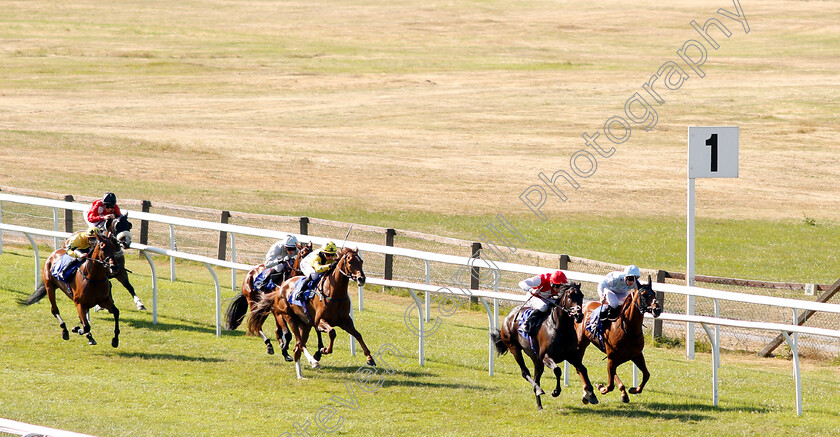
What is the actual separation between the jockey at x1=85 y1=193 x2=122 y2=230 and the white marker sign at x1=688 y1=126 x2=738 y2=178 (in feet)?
22.5

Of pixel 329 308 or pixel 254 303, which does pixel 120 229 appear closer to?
pixel 254 303

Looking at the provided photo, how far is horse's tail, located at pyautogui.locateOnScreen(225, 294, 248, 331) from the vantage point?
1171 centimetres

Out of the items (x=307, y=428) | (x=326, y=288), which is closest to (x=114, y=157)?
(x=326, y=288)

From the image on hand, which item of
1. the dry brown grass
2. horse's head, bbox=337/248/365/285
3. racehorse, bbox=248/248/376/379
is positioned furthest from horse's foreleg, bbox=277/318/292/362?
the dry brown grass

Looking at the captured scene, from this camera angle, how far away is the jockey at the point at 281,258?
11.3 metres

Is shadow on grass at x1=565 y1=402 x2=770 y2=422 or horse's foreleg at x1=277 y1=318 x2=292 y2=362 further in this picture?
horse's foreleg at x1=277 y1=318 x2=292 y2=362

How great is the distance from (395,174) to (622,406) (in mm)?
21279

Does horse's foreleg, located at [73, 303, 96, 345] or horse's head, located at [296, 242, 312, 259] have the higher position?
horse's head, located at [296, 242, 312, 259]

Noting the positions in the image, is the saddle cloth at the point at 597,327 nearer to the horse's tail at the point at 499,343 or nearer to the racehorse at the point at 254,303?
the horse's tail at the point at 499,343

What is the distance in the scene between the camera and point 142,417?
8461mm

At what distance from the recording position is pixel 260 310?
36.3ft

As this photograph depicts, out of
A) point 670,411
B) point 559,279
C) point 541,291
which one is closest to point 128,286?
point 541,291
